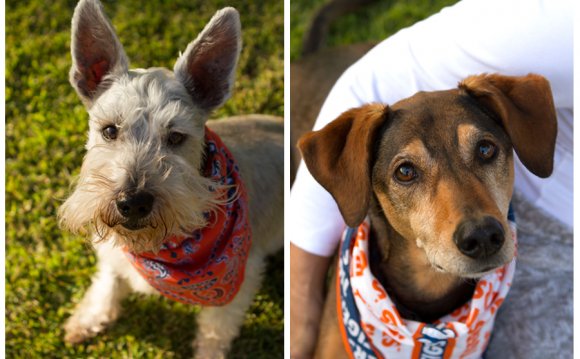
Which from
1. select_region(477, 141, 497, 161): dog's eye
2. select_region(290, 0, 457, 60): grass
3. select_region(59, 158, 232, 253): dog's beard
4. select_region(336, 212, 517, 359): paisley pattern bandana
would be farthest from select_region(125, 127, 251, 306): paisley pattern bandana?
select_region(290, 0, 457, 60): grass

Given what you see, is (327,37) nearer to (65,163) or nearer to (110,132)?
(65,163)

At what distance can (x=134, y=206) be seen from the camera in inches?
103

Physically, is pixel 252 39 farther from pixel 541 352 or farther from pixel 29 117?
pixel 541 352

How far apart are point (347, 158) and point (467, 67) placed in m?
0.79

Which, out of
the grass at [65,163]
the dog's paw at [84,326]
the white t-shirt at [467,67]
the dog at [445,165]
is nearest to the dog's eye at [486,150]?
the dog at [445,165]

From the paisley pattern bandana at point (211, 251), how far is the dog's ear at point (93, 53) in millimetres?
553

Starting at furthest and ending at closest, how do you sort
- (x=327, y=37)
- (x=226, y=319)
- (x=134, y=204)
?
(x=327, y=37) < (x=226, y=319) < (x=134, y=204)

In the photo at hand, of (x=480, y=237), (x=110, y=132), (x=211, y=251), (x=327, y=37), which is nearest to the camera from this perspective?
(x=480, y=237)

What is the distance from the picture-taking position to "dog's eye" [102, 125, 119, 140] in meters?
2.71

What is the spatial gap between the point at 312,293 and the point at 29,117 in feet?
8.24

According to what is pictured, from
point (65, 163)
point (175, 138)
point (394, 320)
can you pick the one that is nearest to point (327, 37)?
point (65, 163)

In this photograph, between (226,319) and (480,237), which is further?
(226,319)

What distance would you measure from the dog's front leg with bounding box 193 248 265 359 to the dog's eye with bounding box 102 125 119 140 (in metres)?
1.25

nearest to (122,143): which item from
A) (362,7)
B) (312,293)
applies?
(312,293)
